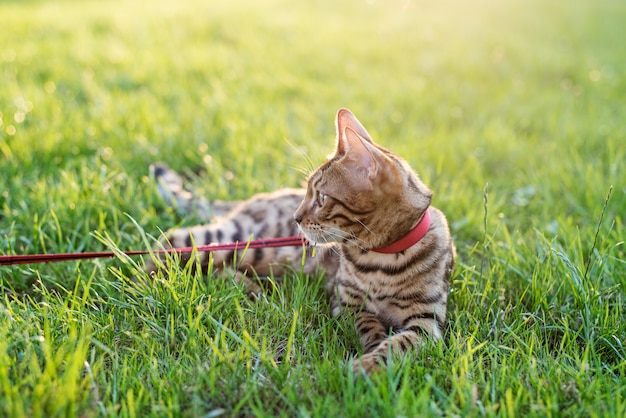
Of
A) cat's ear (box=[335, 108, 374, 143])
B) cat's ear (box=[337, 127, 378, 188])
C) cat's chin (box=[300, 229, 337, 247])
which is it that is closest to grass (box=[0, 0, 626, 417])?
cat's chin (box=[300, 229, 337, 247])

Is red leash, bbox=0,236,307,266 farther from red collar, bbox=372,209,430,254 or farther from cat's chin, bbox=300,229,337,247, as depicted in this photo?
red collar, bbox=372,209,430,254

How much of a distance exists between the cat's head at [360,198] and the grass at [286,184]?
317mm

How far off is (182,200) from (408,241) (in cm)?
163

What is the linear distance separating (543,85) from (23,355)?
6565mm

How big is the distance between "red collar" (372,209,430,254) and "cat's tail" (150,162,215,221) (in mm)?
1362

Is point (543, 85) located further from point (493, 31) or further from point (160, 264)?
point (160, 264)

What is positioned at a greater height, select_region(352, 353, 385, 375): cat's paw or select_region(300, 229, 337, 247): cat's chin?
select_region(300, 229, 337, 247): cat's chin

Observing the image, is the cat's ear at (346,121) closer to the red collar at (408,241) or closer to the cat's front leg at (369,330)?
the red collar at (408,241)

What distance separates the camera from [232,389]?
202cm

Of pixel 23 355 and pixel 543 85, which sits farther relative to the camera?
pixel 543 85

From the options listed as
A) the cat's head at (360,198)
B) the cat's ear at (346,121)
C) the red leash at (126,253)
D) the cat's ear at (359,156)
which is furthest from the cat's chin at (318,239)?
the cat's ear at (346,121)

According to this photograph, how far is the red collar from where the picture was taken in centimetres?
249

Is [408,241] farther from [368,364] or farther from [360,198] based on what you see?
[368,364]

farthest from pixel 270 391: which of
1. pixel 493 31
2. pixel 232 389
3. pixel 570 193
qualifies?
pixel 493 31
